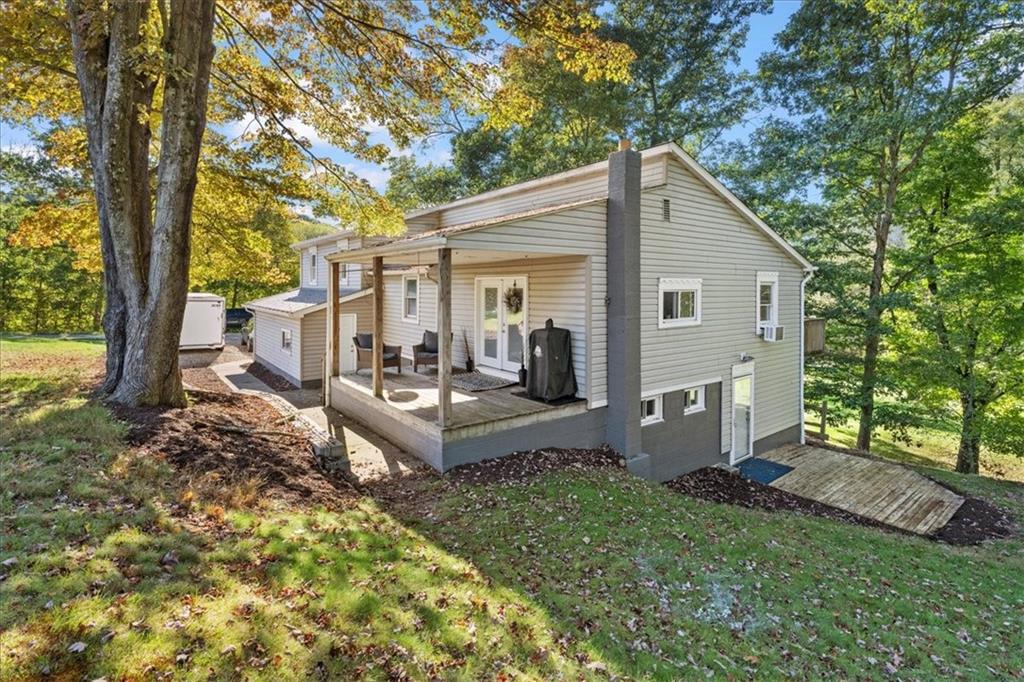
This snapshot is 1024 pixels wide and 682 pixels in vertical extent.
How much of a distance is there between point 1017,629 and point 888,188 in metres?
15.1

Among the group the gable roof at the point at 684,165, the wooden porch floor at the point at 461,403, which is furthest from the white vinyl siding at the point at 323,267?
the wooden porch floor at the point at 461,403

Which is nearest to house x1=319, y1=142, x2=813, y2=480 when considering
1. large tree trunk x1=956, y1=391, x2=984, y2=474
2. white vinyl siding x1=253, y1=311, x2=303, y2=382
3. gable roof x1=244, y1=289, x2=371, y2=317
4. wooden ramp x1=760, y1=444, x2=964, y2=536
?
wooden ramp x1=760, y1=444, x2=964, y2=536

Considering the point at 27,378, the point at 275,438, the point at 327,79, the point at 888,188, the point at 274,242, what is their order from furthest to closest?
the point at 274,242, the point at 888,188, the point at 327,79, the point at 27,378, the point at 275,438

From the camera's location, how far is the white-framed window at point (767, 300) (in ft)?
41.9

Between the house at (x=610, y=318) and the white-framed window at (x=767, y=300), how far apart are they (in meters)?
0.05

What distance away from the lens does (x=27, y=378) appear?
9914mm

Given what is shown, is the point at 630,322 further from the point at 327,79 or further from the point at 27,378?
the point at 27,378

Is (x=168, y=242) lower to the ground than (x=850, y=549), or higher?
higher

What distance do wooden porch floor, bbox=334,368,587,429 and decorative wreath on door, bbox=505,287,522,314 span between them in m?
1.74

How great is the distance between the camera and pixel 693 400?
1123 cm

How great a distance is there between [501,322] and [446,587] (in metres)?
7.29

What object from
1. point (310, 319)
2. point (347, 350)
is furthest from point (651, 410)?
point (310, 319)

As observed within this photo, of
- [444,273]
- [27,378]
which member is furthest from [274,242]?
[444,273]

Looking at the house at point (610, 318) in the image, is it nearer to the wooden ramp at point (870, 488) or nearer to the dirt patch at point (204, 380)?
the wooden ramp at point (870, 488)
